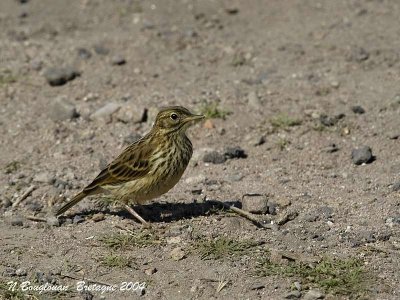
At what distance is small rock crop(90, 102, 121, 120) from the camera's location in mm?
11992

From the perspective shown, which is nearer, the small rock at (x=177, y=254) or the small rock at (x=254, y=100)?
the small rock at (x=177, y=254)

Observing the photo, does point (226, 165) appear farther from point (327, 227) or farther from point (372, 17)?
point (372, 17)

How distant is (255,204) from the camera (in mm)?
9180

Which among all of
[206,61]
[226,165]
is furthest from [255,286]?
[206,61]

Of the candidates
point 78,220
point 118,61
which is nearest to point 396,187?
point 78,220

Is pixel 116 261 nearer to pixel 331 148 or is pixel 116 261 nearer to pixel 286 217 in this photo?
pixel 286 217

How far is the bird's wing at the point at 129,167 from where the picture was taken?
29.7ft

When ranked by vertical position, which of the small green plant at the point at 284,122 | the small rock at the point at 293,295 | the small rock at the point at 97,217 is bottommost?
the small rock at the point at 293,295

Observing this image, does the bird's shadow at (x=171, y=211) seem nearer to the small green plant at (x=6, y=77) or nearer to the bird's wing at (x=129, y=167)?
the bird's wing at (x=129, y=167)

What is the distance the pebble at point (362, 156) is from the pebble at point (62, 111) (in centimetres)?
403

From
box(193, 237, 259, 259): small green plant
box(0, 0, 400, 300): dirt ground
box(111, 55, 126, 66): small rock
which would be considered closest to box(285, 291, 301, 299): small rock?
box(0, 0, 400, 300): dirt ground

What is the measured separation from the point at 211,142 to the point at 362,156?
205 centimetres

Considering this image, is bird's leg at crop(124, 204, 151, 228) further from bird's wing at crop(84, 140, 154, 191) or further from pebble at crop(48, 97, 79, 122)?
pebble at crop(48, 97, 79, 122)

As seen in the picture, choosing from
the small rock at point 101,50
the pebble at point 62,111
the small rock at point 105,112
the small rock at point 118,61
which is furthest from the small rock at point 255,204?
the small rock at point 101,50
